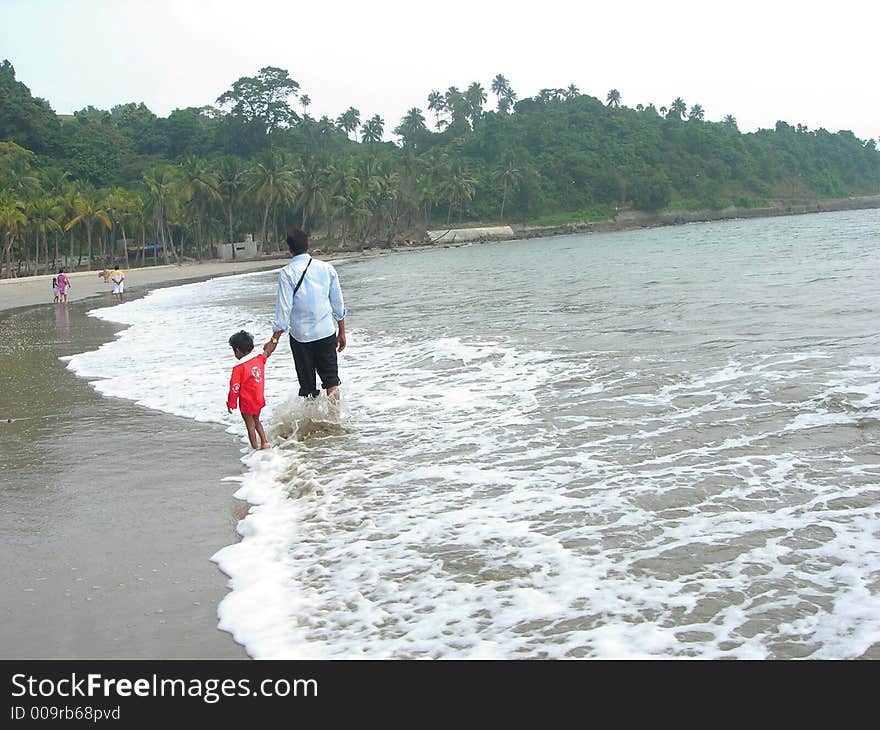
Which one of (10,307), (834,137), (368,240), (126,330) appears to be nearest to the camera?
(126,330)

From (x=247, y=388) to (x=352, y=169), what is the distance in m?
83.1

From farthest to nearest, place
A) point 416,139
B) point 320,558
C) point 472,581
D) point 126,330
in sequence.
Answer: point 416,139, point 126,330, point 320,558, point 472,581

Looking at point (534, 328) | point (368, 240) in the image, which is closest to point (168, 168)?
point (368, 240)

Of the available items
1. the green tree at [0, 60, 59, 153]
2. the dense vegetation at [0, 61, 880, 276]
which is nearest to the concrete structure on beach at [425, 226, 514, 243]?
the dense vegetation at [0, 61, 880, 276]

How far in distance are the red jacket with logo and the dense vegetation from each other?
186 ft

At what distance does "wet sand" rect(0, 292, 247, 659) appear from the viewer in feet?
11.2

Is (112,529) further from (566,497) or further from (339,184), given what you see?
(339,184)

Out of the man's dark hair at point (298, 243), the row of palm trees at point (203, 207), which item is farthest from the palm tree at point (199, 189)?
the man's dark hair at point (298, 243)

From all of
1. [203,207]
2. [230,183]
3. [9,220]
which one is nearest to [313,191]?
[230,183]

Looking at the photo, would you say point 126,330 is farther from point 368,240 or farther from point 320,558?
point 368,240

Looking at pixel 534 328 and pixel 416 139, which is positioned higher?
pixel 416 139

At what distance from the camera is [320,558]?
4250mm

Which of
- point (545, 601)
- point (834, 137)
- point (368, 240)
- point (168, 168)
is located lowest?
point (545, 601)

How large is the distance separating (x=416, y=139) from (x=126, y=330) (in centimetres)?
12225
